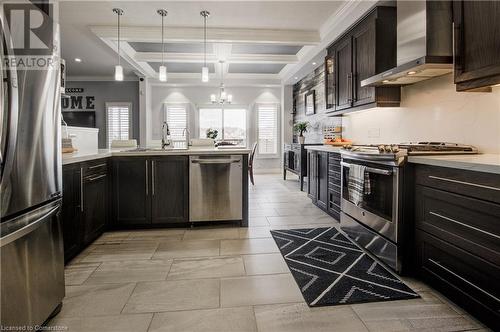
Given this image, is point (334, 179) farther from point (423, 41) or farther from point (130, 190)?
point (130, 190)

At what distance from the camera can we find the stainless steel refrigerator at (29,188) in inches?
49.9

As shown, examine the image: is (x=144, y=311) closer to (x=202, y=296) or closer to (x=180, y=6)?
(x=202, y=296)

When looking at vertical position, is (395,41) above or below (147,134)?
above

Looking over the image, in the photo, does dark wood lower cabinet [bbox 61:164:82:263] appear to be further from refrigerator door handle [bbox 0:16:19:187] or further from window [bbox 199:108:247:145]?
window [bbox 199:108:247:145]

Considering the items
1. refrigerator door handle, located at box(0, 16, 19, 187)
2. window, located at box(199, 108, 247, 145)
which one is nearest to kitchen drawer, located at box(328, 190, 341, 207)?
refrigerator door handle, located at box(0, 16, 19, 187)

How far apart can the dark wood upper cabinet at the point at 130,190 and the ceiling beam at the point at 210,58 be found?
3.78 meters

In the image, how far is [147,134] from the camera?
8.20m

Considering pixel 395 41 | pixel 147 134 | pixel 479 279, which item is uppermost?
pixel 395 41

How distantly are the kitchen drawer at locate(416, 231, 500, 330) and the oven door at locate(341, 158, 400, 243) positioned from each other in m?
0.23

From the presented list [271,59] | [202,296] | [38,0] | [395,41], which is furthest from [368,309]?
[271,59]

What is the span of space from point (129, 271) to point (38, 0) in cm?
188

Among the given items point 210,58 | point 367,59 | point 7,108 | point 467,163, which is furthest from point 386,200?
point 210,58

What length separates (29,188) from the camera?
1.44 meters

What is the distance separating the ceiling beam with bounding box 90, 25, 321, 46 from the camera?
4867 millimetres
